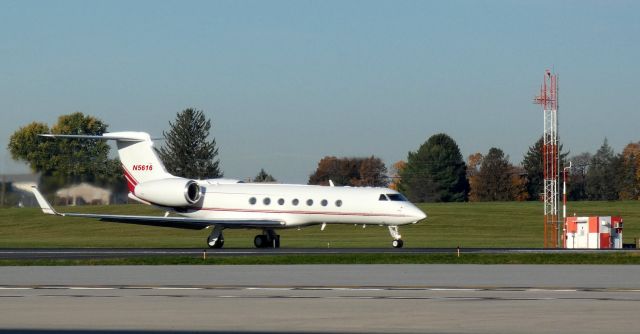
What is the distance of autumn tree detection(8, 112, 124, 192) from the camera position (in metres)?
60.6

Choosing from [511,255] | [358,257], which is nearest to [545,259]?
[511,255]

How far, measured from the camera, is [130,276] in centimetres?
2936

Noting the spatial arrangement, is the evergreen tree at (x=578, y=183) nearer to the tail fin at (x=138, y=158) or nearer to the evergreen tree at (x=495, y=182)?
the evergreen tree at (x=495, y=182)

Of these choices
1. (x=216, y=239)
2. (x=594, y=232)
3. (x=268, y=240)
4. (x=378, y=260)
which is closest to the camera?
(x=378, y=260)

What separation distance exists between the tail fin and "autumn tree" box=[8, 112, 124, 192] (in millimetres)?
1827

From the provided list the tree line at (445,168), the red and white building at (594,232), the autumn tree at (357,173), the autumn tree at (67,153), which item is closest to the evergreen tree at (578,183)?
the tree line at (445,168)

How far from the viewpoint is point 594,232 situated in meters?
52.3

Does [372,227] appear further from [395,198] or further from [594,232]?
[594,232]

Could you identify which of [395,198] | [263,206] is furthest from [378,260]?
[263,206]

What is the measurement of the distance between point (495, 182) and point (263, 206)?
11250 centimetres

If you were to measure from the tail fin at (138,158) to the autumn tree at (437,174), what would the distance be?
362 ft

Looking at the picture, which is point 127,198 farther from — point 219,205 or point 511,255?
point 511,255

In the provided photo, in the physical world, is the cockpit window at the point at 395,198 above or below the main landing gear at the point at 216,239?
above

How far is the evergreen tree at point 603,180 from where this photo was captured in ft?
533
